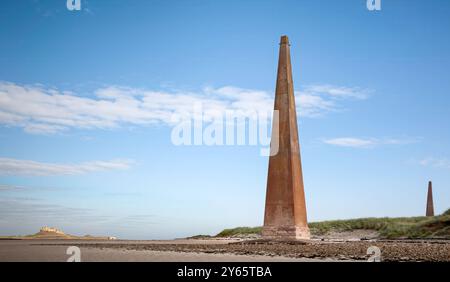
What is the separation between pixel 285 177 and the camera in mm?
22000

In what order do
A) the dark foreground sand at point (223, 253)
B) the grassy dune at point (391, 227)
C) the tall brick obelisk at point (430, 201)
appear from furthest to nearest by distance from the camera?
the tall brick obelisk at point (430, 201)
the grassy dune at point (391, 227)
the dark foreground sand at point (223, 253)

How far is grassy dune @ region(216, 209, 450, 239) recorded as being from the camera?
29.3 m

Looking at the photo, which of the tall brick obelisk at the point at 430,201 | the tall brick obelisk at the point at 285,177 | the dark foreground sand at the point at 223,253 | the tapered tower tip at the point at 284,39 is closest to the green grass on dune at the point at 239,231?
the tall brick obelisk at the point at 430,201

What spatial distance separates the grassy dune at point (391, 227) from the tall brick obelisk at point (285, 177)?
10.1 metres

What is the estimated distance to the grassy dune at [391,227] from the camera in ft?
96.1

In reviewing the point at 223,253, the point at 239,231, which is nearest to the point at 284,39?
the point at 223,253

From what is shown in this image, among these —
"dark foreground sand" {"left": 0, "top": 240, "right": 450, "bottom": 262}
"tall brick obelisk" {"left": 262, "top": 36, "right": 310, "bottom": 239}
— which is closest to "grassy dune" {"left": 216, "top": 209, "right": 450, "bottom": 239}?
"tall brick obelisk" {"left": 262, "top": 36, "right": 310, "bottom": 239}

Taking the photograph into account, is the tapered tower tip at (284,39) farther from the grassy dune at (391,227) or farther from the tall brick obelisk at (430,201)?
the tall brick obelisk at (430,201)

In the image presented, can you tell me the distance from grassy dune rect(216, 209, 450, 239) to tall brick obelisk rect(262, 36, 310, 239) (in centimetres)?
1005

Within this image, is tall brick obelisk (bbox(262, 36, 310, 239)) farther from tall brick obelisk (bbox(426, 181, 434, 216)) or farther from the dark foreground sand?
tall brick obelisk (bbox(426, 181, 434, 216))
